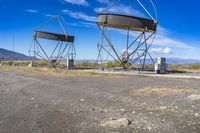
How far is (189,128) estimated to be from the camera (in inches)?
284

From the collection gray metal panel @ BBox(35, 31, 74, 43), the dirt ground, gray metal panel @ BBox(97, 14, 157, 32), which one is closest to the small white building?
gray metal panel @ BBox(97, 14, 157, 32)

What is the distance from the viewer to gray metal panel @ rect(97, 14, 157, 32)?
29.4 metres

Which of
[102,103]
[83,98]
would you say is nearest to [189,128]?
[102,103]

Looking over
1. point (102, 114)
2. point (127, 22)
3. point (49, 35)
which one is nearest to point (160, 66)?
point (127, 22)

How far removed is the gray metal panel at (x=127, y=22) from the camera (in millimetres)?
29406

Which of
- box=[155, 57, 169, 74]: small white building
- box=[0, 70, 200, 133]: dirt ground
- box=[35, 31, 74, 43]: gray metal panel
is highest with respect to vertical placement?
box=[35, 31, 74, 43]: gray metal panel

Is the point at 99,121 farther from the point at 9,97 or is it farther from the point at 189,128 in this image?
the point at 9,97

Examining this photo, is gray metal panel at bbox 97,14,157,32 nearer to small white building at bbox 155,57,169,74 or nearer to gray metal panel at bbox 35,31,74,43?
small white building at bbox 155,57,169,74

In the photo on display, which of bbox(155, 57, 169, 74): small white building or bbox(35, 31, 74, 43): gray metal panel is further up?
bbox(35, 31, 74, 43): gray metal panel

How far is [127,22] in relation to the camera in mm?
29406

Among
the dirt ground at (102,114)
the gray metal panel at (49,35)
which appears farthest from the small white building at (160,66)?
the gray metal panel at (49,35)

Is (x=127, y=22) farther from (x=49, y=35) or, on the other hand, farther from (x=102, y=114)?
(x=102, y=114)

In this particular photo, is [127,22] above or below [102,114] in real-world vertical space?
above

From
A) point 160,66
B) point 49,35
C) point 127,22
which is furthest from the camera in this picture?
point 49,35
